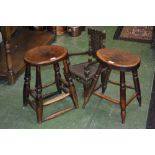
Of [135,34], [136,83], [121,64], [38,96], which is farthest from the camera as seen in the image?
[135,34]

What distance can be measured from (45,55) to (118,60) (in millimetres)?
642

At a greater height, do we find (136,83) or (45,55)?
(45,55)

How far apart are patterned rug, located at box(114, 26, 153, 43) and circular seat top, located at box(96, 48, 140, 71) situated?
1810mm

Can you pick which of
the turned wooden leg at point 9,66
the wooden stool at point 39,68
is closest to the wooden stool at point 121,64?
the wooden stool at point 39,68

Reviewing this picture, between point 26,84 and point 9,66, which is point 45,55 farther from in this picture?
point 9,66

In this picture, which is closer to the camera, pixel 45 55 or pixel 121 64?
pixel 121 64

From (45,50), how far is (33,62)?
9.6 inches

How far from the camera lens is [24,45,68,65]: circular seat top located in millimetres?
2422

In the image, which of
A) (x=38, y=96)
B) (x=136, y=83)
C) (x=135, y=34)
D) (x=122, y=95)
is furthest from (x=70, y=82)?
(x=135, y=34)

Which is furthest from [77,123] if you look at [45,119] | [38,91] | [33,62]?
[33,62]

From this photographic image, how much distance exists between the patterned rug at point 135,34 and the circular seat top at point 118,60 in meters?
1.81

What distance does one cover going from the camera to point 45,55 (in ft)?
8.28

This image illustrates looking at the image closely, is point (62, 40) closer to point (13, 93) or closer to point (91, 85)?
point (13, 93)

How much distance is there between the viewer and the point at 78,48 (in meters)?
4.07
